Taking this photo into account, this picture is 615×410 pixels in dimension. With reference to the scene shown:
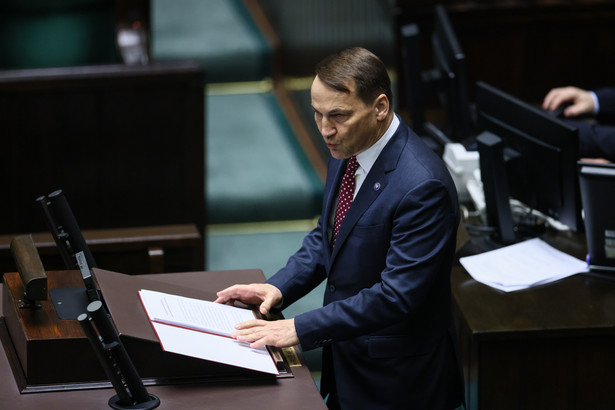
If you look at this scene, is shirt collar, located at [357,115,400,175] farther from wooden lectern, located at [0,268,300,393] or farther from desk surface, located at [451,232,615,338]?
desk surface, located at [451,232,615,338]

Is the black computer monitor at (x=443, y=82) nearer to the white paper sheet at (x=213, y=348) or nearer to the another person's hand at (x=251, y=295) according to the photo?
the another person's hand at (x=251, y=295)

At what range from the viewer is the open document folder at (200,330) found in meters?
2.10

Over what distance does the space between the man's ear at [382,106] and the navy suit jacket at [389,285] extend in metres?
0.10

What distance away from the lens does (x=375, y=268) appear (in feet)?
7.54

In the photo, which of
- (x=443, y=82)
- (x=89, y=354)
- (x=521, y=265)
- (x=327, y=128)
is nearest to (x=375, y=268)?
(x=327, y=128)

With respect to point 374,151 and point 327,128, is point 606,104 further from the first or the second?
point 327,128

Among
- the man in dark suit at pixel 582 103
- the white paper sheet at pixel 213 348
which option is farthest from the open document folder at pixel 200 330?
the man in dark suit at pixel 582 103

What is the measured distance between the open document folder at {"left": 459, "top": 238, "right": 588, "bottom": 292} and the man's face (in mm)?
1049

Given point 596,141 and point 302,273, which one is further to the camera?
point 596,141

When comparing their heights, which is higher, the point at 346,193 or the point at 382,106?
the point at 382,106

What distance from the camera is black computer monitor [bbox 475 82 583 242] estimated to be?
325cm

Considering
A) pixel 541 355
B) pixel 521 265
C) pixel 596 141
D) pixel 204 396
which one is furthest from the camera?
pixel 596 141

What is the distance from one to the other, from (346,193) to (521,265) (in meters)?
1.03

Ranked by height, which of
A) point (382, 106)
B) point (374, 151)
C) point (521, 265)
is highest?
point (382, 106)
